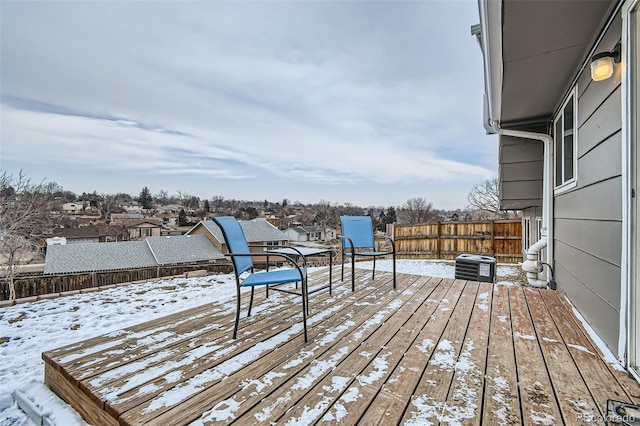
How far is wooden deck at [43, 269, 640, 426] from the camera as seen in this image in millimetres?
1151

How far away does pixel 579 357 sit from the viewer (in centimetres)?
163

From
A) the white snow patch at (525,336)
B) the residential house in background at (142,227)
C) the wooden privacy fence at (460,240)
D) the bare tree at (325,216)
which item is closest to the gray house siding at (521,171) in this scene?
the white snow patch at (525,336)

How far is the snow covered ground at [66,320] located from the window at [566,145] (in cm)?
365

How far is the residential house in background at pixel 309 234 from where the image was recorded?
31.8 metres

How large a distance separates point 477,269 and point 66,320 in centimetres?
543

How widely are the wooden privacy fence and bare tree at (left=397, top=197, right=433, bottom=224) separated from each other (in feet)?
66.9

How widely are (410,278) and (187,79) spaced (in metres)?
8.17

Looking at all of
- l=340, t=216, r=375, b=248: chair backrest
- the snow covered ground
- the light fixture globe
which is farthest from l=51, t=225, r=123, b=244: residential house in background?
the light fixture globe

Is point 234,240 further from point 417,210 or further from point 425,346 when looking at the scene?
point 417,210

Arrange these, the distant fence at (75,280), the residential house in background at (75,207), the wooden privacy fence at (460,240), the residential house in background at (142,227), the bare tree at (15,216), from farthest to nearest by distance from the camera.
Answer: the residential house in background at (75,207), the residential house in background at (142,227), the bare tree at (15,216), the wooden privacy fence at (460,240), the distant fence at (75,280)

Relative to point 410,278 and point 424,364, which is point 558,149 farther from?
point 424,364

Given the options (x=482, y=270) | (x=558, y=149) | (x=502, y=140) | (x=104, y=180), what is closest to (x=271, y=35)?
(x=502, y=140)

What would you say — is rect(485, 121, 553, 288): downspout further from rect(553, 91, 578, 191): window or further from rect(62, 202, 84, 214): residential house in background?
rect(62, 202, 84, 214): residential house in background

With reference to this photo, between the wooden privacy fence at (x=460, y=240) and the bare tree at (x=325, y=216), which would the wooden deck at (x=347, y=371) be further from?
the bare tree at (x=325, y=216)
